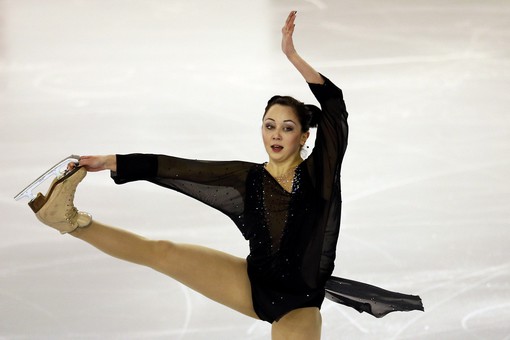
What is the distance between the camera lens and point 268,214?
3.83m

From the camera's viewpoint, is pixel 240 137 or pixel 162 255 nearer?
pixel 162 255

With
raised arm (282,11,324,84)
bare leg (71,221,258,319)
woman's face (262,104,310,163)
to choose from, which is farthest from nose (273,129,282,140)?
bare leg (71,221,258,319)

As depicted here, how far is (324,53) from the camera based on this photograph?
7008 millimetres

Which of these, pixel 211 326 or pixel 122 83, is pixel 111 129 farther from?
pixel 211 326

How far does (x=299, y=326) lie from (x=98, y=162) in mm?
964

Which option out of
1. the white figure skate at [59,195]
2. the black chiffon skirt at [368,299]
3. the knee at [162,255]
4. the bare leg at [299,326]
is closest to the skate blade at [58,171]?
the white figure skate at [59,195]

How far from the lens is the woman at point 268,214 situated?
375 cm

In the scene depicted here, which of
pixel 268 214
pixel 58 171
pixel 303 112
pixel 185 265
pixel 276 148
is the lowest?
pixel 185 265

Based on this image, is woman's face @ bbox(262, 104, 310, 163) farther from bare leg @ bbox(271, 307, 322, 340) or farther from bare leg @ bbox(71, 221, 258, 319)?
bare leg @ bbox(271, 307, 322, 340)

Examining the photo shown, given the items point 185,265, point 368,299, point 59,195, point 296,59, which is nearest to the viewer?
point 296,59

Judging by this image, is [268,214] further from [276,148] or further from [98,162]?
[98,162]

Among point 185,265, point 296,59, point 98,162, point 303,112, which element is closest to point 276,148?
point 303,112

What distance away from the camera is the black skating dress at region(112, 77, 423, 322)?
12.3 ft

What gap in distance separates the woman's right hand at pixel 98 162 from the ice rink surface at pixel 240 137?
35.9 inches
